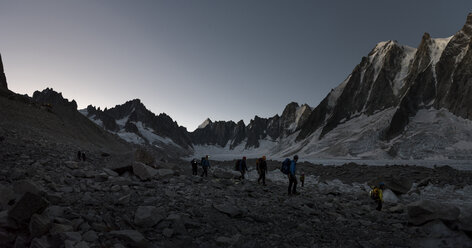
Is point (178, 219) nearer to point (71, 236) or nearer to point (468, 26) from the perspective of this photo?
point (71, 236)

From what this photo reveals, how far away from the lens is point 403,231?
8.20m

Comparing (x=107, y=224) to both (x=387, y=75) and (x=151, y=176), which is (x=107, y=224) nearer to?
(x=151, y=176)

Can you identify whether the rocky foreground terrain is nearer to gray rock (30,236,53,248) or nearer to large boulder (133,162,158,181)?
gray rock (30,236,53,248)

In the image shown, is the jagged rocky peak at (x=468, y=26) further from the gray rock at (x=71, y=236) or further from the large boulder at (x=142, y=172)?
the gray rock at (x=71, y=236)

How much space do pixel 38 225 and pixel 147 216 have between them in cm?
224

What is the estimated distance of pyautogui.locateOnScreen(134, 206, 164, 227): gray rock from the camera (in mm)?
6195

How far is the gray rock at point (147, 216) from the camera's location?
20.3 feet

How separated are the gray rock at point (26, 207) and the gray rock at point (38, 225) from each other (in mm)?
227

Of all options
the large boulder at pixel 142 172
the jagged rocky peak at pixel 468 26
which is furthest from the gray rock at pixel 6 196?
the jagged rocky peak at pixel 468 26

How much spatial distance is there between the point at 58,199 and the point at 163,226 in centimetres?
301

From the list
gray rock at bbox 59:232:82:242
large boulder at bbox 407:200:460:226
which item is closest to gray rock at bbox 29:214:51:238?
gray rock at bbox 59:232:82:242

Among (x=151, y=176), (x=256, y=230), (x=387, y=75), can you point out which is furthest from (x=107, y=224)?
(x=387, y=75)

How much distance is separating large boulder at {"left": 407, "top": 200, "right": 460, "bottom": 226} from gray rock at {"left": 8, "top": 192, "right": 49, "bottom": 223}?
1125cm

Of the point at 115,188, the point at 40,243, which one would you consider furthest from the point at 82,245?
the point at 115,188
